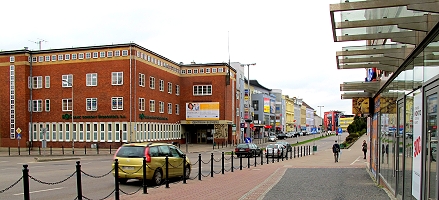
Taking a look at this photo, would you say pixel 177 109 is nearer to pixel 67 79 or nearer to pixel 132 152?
pixel 67 79

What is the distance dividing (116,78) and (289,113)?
102 meters

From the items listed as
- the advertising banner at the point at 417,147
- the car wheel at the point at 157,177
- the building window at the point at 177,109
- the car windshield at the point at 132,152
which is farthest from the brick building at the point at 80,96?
the advertising banner at the point at 417,147

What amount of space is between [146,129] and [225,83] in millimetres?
15866

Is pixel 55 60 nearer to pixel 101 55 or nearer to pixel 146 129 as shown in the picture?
pixel 101 55

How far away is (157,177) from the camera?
15273 millimetres

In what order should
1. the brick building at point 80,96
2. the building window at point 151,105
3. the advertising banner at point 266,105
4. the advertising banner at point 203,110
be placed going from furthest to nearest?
the advertising banner at point 266,105
the advertising banner at point 203,110
the building window at point 151,105
the brick building at point 80,96

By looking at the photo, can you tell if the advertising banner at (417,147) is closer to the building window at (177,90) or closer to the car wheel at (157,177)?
the car wheel at (157,177)

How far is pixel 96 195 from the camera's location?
12.8 metres

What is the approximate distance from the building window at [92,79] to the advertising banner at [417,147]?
153 feet

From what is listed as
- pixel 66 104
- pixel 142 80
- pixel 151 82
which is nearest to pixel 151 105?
pixel 151 82

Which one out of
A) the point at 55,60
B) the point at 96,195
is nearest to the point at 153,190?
the point at 96,195

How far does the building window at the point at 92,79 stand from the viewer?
50.6 metres

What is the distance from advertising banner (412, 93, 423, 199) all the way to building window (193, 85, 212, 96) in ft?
189

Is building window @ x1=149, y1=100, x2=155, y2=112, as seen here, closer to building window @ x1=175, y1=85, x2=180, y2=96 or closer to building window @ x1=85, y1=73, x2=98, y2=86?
building window @ x1=85, y1=73, x2=98, y2=86
